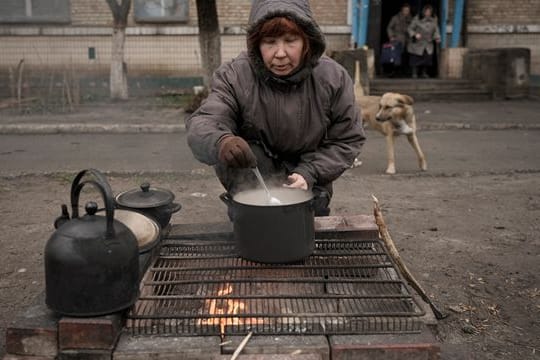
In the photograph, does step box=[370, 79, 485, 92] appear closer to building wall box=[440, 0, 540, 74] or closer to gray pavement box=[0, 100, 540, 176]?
gray pavement box=[0, 100, 540, 176]

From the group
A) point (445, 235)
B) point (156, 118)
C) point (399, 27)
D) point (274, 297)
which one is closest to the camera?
point (274, 297)

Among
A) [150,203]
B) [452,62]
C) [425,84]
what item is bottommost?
[150,203]

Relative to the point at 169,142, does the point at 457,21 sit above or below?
above

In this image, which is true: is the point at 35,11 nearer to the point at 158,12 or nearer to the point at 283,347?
the point at 158,12

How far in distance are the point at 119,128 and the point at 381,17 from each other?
9055 millimetres

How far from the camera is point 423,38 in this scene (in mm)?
14766

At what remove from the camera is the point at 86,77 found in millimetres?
15750

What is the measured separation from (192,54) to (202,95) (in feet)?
16.1

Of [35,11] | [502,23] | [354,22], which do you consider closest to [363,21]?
[354,22]

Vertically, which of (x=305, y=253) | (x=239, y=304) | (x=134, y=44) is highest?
(x=134, y=44)

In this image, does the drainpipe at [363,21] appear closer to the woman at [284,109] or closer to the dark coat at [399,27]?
the dark coat at [399,27]

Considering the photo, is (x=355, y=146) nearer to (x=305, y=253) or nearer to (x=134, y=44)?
(x=305, y=253)

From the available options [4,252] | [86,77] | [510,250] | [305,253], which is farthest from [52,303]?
[86,77]

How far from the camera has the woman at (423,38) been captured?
14742mm
